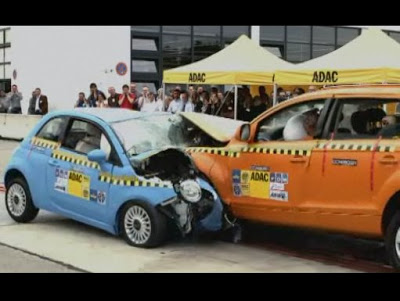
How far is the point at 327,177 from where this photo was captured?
20.9 feet

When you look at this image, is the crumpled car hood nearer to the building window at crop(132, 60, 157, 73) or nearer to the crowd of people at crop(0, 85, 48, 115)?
the crowd of people at crop(0, 85, 48, 115)

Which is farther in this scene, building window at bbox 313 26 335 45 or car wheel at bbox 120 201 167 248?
building window at bbox 313 26 335 45

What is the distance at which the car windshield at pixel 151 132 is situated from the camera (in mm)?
7406

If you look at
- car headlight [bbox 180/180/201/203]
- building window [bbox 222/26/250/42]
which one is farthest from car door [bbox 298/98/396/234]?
building window [bbox 222/26/250/42]

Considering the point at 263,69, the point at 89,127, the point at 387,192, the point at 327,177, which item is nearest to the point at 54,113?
the point at 89,127

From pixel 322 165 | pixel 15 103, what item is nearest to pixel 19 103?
pixel 15 103

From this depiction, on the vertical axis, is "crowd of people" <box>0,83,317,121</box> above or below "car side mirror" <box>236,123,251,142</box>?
above

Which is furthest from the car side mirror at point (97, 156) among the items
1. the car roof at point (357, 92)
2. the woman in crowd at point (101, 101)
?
the woman in crowd at point (101, 101)

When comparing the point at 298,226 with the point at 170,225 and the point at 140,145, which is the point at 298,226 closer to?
the point at 170,225

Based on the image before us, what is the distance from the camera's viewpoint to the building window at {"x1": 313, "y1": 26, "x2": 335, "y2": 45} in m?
27.3

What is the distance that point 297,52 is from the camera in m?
27.2

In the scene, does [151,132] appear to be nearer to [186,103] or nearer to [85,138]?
[85,138]

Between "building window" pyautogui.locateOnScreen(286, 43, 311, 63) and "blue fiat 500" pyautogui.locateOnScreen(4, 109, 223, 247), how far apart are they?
1966cm

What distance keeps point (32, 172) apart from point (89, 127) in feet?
3.28
